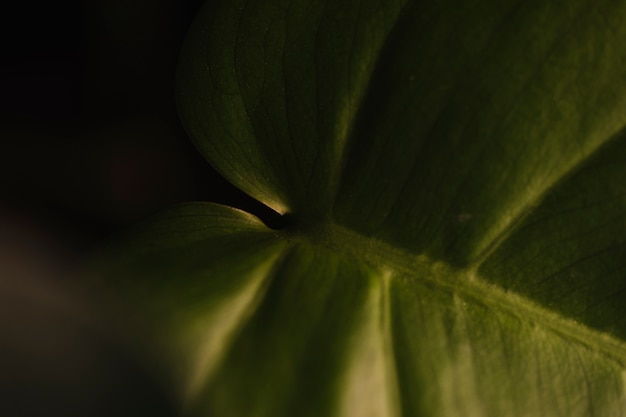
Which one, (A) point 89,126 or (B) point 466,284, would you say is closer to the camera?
(B) point 466,284

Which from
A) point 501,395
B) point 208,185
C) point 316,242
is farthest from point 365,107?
point 208,185

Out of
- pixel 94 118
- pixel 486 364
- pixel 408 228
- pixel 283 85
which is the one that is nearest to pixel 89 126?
pixel 94 118

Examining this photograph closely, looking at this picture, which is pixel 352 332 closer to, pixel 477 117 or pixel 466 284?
pixel 466 284

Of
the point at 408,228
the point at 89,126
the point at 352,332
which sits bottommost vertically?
the point at 352,332

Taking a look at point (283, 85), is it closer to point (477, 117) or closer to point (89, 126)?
point (477, 117)

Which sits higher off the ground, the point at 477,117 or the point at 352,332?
the point at 477,117

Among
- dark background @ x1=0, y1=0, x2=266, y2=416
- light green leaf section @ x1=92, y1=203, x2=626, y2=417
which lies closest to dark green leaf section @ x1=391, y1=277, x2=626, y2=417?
light green leaf section @ x1=92, y1=203, x2=626, y2=417

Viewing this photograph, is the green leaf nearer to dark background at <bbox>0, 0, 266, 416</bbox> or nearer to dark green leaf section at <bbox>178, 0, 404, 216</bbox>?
dark green leaf section at <bbox>178, 0, 404, 216</bbox>

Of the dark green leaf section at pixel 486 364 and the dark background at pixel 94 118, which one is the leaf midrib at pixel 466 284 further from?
the dark background at pixel 94 118
